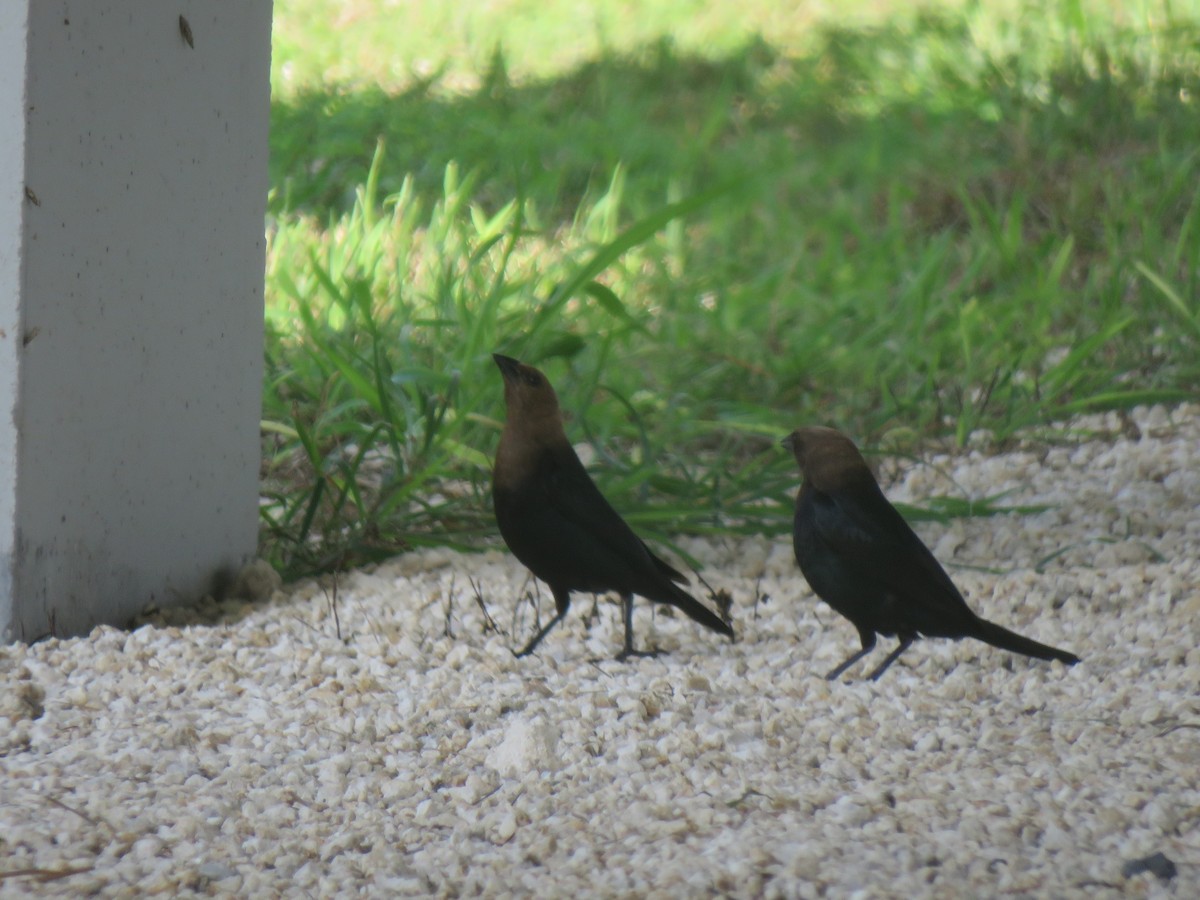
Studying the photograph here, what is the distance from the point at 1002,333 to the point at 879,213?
1866 mm

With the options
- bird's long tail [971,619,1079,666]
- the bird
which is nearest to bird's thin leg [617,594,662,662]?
the bird

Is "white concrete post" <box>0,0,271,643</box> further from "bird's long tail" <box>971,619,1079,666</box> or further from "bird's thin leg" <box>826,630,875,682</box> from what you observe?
"bird's long tail" <box>971,619,1079,666</box>

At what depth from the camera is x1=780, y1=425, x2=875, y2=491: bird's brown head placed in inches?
93.0

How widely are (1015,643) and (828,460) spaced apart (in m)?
0.40

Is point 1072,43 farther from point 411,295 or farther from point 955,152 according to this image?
point 411,295

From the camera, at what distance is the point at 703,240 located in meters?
5.95

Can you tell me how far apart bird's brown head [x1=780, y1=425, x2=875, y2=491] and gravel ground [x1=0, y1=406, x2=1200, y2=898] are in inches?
12.4

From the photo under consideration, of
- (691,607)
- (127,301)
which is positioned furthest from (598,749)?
(127,301)

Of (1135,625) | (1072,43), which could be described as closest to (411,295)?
(1135,625)

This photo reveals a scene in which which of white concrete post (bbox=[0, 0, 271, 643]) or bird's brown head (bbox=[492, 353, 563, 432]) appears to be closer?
white concrete post (bbox=[0, 0, 271, 643])

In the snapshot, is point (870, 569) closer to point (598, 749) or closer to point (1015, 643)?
point (1015, 643)

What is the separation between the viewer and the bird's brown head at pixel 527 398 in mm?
2445

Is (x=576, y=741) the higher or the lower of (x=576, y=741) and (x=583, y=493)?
the lower

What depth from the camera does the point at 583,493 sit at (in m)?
2.43
